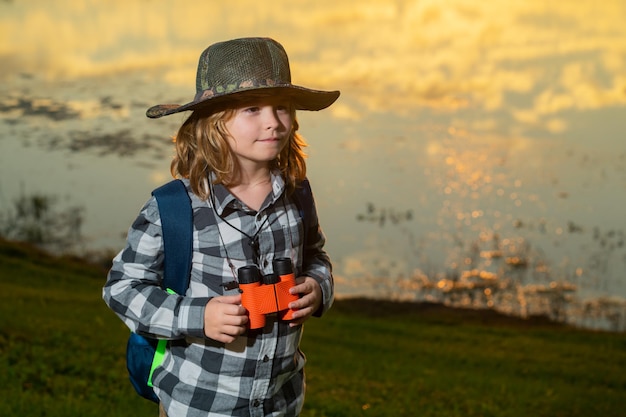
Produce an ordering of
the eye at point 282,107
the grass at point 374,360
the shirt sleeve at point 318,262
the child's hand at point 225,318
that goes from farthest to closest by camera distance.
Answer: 1. the grass at point 374,360
2. the shirt sleeve at point 318,262
3. the eye at point 282,107
4. the child's hand at point 225,318

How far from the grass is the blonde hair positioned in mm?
2984

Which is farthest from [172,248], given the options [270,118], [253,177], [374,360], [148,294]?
[374,360]

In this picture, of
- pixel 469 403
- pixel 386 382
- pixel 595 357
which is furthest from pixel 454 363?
pixel 469 403

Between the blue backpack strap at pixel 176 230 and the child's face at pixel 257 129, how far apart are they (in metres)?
0.27

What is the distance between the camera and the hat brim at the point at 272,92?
9.10ft

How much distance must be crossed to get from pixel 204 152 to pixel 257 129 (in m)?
0.22

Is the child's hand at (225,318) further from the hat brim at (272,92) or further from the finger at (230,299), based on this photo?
the hat brim at (272,92)

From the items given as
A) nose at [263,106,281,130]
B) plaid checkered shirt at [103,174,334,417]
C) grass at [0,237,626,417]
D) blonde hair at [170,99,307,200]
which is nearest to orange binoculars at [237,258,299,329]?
plaid checkered shirt at [103,174,334,417]

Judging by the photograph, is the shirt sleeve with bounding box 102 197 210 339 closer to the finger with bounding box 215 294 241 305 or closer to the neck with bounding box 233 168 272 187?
the finger with bounding box 215 294 241 305

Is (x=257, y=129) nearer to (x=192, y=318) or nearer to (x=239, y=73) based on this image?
(x=239, y=73)

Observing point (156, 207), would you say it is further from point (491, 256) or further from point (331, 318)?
point (491, 256)

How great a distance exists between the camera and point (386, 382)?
28.3 ft

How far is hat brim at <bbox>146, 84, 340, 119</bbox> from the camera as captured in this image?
277cm

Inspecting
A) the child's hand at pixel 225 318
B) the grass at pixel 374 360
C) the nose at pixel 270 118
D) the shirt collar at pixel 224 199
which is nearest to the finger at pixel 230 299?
the child's hand at pixel 225 318
